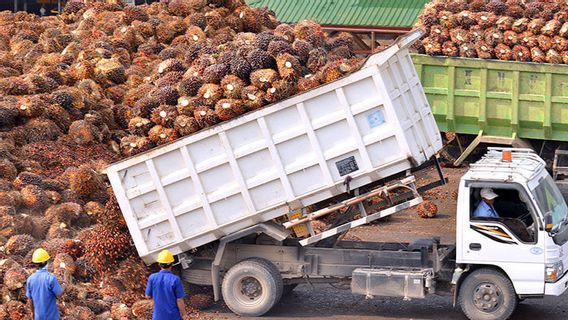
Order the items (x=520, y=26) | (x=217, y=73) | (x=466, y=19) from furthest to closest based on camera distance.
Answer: (x=466, y=19) → (x=520, y=26) → (x=217, y=73)

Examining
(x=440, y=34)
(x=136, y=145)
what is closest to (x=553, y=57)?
(x=440, y=34)

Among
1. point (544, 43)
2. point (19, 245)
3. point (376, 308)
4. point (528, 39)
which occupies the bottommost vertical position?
point (376, 308)

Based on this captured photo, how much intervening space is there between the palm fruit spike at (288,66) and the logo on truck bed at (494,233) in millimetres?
2738

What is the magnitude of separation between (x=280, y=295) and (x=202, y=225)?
123cm

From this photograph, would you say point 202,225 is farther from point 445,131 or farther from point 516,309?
point 445,131

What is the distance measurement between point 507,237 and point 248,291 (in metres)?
3.06

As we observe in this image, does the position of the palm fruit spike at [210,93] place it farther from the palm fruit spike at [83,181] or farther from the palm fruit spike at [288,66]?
the palm fruit spike at [83,181]

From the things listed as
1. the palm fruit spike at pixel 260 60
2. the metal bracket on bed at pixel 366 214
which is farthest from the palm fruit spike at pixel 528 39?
the metal bracket on bed at pixel 366 214

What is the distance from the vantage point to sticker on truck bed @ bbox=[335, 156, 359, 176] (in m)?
11.9

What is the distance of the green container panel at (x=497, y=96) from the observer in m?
17.0

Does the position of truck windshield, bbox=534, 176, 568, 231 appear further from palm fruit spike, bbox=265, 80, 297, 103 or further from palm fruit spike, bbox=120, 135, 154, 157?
palm fruit spike, bbox=120, 135, 154, 157

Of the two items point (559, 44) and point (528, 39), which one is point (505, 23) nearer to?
point (528, 39)

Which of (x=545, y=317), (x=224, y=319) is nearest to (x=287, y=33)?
(x=224, y=319)

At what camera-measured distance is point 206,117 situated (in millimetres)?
12398
